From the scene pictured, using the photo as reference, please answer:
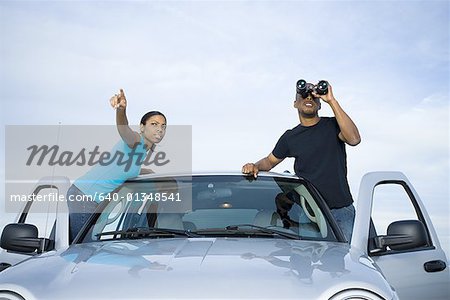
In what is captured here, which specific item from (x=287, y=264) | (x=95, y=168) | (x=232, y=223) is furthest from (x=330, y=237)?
(x=95, y=168)

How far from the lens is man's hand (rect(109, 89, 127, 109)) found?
16.5ft

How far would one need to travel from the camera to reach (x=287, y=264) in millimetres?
3080

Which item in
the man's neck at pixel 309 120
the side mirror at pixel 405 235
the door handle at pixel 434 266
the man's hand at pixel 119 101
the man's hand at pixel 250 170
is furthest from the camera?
the man's neck at pixel 309 120

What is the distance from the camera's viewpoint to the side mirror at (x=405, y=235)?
3.79 meters

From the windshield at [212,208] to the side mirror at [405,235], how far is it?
349 mm

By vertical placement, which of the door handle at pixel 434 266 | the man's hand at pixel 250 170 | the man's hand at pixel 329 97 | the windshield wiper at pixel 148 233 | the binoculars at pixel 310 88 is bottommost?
the door handle at pixel 434 266

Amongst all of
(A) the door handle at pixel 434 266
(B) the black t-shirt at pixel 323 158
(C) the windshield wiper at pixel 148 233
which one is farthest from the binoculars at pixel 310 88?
(C) the windshield wiper at pixel 148 233

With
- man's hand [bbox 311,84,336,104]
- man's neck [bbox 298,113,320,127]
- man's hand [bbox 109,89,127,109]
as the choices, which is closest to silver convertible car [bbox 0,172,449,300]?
man's hand [bbox 109,89,127,109]

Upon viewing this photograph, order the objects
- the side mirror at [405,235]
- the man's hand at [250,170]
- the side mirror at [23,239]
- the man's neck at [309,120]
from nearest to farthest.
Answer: the side mirror at [405,235]
the side mirror at [23,239]
the man's hand at [250,170]
the man's neck at [309,120]

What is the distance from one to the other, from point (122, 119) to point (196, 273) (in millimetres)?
2414

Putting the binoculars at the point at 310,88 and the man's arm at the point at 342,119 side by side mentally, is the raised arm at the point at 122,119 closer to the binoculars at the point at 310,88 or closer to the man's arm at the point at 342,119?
the binoculars at the point at 310,88

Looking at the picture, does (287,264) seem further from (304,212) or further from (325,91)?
(325,91)

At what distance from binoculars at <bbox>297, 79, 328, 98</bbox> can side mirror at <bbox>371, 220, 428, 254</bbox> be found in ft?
5.18

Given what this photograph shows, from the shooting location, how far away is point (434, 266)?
4320 millimetres
